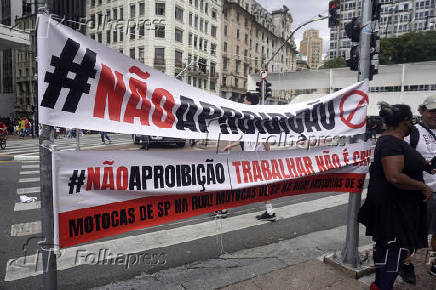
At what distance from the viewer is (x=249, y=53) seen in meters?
63.9

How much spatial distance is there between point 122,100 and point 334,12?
41.3 ft

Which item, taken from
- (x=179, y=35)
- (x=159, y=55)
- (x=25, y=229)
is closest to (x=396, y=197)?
(x=25, y=229)

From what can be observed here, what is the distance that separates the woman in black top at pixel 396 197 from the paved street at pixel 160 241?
1.47 meters

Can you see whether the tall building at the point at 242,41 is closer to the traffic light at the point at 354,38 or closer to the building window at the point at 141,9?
the building window at the point at 141,9

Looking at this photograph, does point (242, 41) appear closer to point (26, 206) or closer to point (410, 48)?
point (410, 48)

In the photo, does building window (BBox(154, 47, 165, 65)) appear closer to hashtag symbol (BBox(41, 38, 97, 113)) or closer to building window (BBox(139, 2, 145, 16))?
building window (BBox(139, 2, 145, 16))

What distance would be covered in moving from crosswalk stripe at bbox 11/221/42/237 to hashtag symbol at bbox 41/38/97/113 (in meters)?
3.77

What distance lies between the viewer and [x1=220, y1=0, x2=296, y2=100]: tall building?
55969 millimetres

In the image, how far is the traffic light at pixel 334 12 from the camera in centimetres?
1165

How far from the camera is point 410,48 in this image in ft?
148

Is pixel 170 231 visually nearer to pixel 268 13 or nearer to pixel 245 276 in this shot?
pixel 245 276

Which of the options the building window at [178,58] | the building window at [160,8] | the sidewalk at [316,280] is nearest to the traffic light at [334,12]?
the sidewalk at [316,280]

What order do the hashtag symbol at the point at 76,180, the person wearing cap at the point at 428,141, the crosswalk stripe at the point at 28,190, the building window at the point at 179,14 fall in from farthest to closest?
the building window at the point at 179,14
the crosswalk stripe at the point at 28,190
the person wearing cap at the point at 428,141
the hashtag symbol at the point at 76,180

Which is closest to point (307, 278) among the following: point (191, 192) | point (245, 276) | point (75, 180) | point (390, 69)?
point (245, 276)
